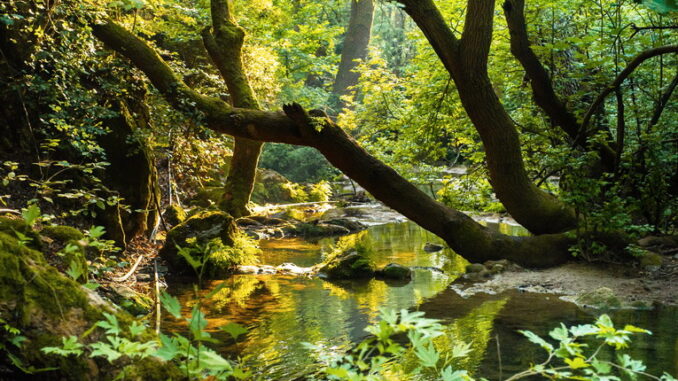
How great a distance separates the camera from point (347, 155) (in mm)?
8047

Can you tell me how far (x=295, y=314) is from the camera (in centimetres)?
646

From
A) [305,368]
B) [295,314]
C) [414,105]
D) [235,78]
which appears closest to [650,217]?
[414,105]

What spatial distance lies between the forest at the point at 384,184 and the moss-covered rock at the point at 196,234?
0.16ft

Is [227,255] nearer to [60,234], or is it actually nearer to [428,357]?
[60,234]

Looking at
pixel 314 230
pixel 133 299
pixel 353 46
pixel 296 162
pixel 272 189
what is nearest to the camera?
pixel 133 299

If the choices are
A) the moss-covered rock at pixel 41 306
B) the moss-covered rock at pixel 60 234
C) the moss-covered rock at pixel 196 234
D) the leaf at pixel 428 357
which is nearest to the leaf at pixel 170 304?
the leaf at pixel 428 357

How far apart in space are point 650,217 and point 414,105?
451 centimetres

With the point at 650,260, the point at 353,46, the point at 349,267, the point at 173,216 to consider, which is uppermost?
the point at 353,46

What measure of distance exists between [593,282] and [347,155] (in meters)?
3.71

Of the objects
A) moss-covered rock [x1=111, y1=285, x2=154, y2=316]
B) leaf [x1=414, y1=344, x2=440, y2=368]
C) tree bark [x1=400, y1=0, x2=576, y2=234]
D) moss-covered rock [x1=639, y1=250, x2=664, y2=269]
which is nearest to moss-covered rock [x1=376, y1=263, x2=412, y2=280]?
tree bark [x1=400, y1=0, x2=576, y2=234]

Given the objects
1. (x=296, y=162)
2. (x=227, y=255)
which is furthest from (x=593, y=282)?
(x=296, y=162)

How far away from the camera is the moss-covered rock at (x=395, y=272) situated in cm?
841

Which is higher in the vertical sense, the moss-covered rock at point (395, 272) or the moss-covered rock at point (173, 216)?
the moss-covered rock at point (173, 216)

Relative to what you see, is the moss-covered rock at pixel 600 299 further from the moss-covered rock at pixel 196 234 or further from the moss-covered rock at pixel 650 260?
the moss-covered rock at pixel 196 234
